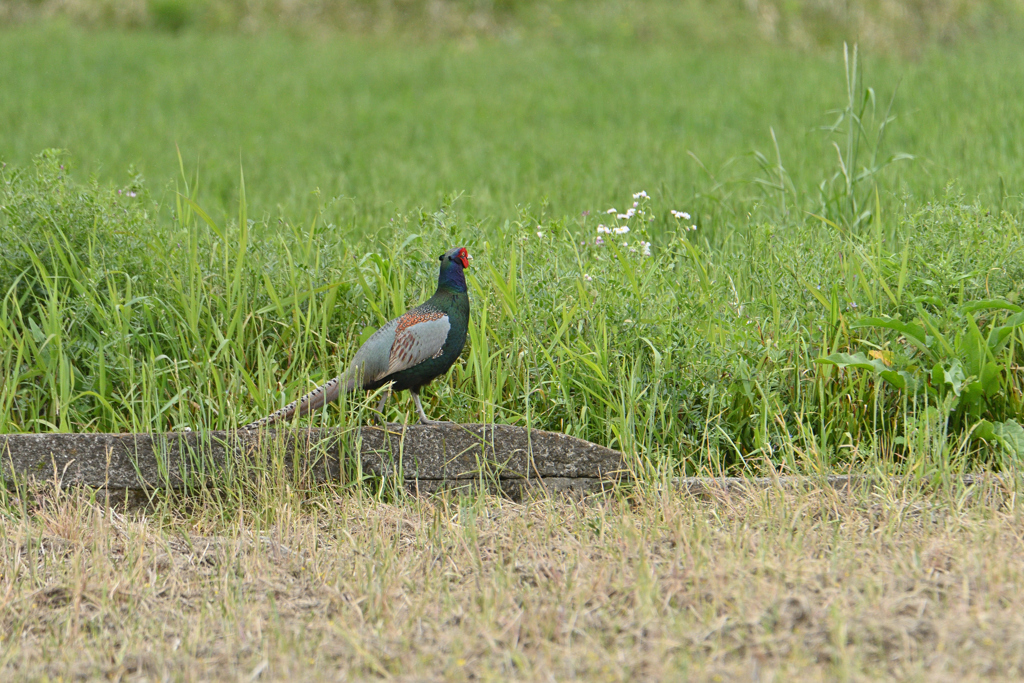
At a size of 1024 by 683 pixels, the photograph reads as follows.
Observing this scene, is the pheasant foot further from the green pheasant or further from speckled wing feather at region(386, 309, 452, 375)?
speckled wing feather at region(386, 309, 452, 375)

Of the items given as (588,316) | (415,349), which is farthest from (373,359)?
(588,316)

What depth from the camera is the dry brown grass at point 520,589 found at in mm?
2348

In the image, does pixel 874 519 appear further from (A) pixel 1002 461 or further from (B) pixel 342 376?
(B) pixel 342 376

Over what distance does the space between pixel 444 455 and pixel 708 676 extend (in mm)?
1520

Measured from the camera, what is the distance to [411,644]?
8.09 feet

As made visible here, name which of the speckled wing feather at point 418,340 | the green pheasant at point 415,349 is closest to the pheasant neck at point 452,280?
the green pheasant at point 415,349

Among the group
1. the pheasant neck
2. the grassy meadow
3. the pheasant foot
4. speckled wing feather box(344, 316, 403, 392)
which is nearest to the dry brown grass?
the grassy meadow

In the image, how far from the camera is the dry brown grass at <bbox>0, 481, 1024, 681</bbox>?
2348 millimetres

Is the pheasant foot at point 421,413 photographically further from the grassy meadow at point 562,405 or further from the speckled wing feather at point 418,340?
the grassy meadow at point 562,405

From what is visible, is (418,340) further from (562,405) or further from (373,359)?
(562,405)

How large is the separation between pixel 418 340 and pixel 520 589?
1.00 metres

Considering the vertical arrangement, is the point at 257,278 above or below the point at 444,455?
above

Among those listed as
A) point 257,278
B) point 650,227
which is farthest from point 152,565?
point 650,227

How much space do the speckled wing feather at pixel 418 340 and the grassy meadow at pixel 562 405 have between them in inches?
17.3
